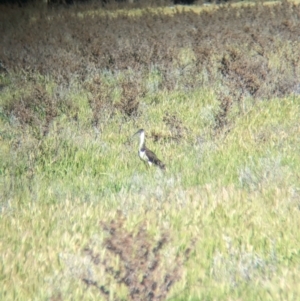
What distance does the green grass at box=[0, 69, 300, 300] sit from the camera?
4.12m

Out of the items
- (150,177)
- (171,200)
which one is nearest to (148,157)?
(150,177)

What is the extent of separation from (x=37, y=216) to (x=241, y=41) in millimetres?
10567

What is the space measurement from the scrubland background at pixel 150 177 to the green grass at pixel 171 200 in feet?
0.04

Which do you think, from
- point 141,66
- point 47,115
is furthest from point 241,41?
point 47,115

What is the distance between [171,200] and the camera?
5461 millimetres

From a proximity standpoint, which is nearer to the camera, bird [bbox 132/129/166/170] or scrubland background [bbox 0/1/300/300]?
scrubland background [bbox 0/1/300/300]

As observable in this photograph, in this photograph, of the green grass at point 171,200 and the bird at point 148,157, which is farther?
the bird at point 148,157

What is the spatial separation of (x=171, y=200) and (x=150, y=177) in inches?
32.9

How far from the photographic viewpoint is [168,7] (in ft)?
94.5

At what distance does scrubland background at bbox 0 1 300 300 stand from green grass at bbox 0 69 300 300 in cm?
1

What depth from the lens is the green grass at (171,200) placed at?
13.5 ft

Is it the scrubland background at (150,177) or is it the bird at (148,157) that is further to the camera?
the bird at (148,157)

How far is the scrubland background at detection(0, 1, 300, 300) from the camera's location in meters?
4.06

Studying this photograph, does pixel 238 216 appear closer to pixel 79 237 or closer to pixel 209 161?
pixel 79 237
